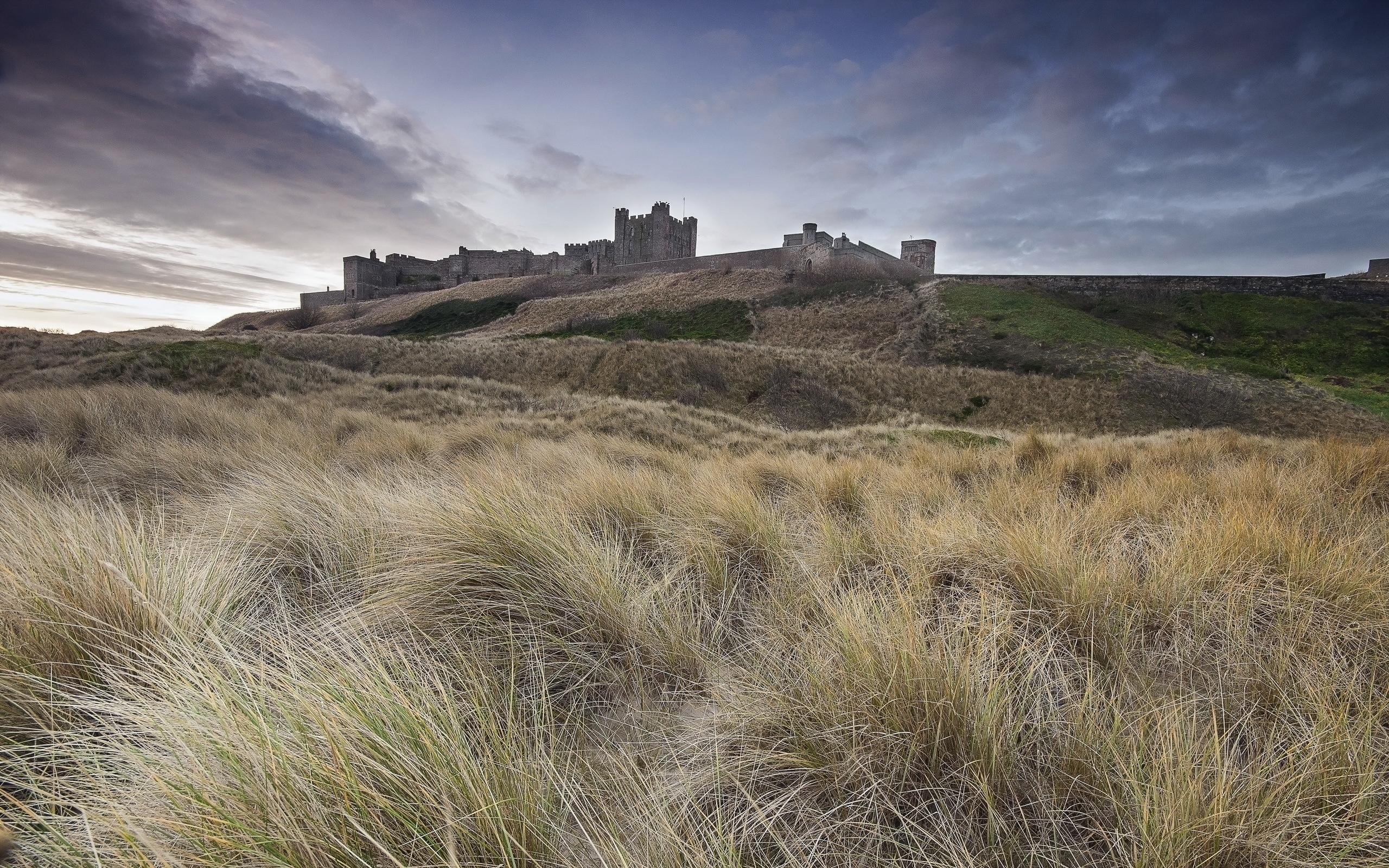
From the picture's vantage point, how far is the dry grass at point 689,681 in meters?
1.15

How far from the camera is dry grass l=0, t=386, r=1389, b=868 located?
115 cm

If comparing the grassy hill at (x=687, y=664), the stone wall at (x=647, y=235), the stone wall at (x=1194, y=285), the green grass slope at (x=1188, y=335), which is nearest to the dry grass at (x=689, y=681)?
the grassy hill at (x=687, y=664)

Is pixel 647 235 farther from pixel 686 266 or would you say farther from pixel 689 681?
pixel 689 681

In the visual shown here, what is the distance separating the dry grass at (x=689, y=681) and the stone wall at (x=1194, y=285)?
119 ft

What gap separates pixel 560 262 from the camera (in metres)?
64.4

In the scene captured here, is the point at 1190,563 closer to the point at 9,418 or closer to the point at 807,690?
the point at 807,690

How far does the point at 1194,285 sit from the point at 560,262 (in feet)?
182

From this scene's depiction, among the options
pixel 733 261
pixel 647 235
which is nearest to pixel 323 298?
pixel 647 235

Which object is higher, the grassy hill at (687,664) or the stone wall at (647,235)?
the stone wall at (647,235)

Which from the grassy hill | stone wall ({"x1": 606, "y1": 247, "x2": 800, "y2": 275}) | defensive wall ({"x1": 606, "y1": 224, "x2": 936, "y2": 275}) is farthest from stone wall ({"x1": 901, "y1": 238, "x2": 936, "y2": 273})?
the grassy hill

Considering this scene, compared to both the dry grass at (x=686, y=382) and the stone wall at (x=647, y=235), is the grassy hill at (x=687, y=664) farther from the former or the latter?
the stone wall at (x=647, y=235)

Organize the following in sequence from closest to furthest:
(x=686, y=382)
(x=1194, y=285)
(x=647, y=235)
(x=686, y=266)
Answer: (x=686, y=382) < (x=1194, y=285) < (x=686, y=266) < (x=647, y=235)

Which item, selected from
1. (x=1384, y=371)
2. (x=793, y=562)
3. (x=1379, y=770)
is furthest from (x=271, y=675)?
(x=1384, y=371)

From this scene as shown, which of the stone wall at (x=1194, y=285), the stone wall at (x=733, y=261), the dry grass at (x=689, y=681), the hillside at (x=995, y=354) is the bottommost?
the dry grass at (x=689, y=681)
